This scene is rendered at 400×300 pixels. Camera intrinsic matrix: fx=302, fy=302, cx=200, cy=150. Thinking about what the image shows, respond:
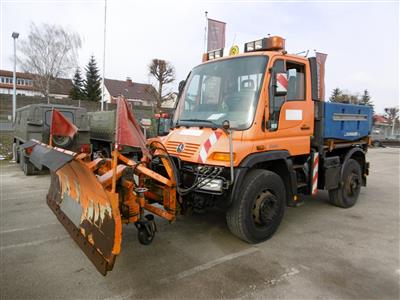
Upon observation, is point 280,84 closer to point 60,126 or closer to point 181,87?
point 181,87

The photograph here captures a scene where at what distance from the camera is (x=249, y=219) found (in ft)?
12.9

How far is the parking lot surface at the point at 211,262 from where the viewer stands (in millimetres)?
3016

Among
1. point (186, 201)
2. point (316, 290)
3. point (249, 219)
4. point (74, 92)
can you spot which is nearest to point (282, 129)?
point (249, 219)

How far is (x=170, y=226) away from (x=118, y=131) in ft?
7.58

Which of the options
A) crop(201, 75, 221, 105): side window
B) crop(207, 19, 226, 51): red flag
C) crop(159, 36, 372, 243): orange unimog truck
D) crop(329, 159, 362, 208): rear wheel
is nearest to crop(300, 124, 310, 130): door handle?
crop(159, 36, 372, 243): orange unimog truck

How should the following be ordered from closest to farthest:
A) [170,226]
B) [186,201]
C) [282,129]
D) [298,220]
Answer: [186,201] → [282,129] → [170,226] → [298,220]

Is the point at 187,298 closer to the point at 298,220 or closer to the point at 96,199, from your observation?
the point at 96,199

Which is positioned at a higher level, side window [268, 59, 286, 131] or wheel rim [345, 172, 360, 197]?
side window [268, 59, 286, 131]

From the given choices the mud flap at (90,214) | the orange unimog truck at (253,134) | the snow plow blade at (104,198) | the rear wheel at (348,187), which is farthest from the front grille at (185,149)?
the rear wheel at (348,187)

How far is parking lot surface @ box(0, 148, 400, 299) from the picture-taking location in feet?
9.89

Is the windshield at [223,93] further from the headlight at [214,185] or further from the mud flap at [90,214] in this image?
the mud flap at [90,214]

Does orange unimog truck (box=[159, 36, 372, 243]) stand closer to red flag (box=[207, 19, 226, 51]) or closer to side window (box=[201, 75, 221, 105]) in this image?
side window (box=[201, 75, 221, 105])

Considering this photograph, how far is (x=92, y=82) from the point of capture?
36.2 meters

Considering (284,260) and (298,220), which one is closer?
(284,260)
